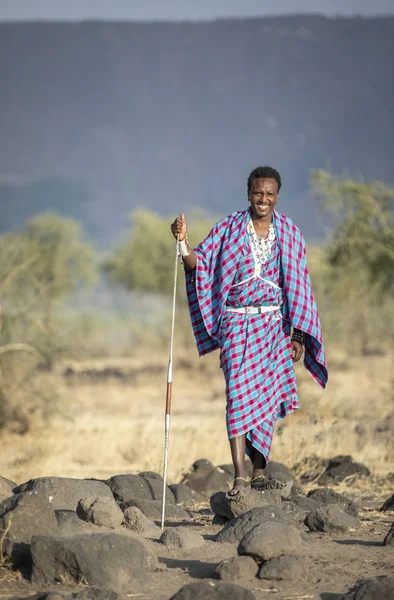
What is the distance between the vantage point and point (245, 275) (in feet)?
22.0

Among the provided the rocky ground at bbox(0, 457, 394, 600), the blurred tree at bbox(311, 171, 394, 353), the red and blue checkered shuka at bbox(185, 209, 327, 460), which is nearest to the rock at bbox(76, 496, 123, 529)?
the rocky ground at bbox(0, 457, 394, 600)

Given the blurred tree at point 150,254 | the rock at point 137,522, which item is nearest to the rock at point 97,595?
the rock at point 137,522

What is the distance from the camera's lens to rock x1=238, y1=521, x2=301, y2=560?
494 centimetres

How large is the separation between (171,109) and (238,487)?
9389cm

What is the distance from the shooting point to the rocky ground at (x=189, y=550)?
4734 mm

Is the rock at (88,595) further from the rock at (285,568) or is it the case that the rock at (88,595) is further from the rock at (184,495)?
the rock at (184,495)

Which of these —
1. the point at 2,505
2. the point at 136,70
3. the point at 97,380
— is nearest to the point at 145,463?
the point at 2,505

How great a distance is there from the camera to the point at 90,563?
475cm

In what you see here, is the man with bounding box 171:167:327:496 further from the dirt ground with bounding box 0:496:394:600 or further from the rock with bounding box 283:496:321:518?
the dirt ground with bounding box 0:496:394:600

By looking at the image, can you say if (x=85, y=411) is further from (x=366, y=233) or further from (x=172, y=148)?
(x=172, y=148)

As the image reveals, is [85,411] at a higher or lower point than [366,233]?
lower

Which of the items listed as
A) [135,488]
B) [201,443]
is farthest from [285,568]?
[201,443]

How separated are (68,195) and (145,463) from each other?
299ft

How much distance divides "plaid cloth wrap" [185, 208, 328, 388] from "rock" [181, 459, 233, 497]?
2.02m
